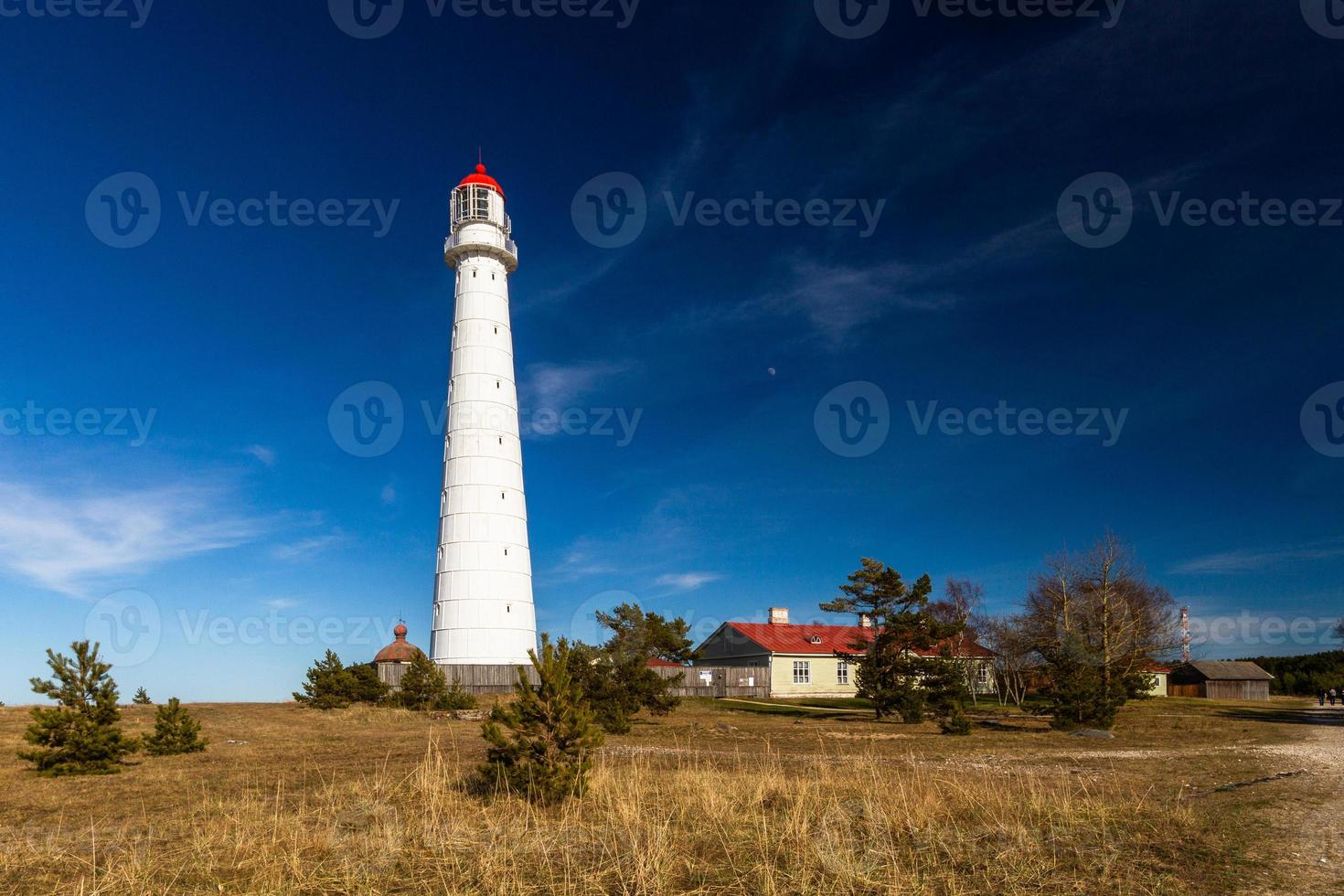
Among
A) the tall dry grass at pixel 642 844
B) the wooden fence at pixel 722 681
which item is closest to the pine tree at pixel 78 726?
the tall dry grass at pixel 642 844

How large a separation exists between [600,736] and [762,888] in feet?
17.5

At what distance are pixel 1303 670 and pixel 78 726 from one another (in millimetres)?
100656

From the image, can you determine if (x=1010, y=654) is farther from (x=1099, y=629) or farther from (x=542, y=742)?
(x=542, y=742)

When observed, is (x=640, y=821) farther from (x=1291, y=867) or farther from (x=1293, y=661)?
(x=1293, y=661)

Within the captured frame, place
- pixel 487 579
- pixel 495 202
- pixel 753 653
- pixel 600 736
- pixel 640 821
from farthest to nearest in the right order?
pixel 753 653, pixel 495 202, pixel 487 579, pixel 600 736, pixel 640 821

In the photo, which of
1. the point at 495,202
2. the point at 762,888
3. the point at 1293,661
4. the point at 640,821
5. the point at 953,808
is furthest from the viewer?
the point at 1293,661

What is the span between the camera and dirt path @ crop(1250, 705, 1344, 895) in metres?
7.67

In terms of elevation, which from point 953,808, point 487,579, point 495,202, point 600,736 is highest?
point 495,202

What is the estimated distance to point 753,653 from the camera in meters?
56.6

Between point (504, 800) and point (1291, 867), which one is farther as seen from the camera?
point (504, 800)

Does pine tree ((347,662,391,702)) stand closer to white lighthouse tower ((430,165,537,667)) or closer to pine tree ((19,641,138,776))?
white lighthouse tower ((430,165,537,667))

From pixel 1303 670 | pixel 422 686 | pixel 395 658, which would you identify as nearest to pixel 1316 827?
pixel 422 686

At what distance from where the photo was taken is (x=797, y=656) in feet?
185

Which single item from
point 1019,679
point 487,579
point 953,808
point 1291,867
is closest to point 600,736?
point 953,808
